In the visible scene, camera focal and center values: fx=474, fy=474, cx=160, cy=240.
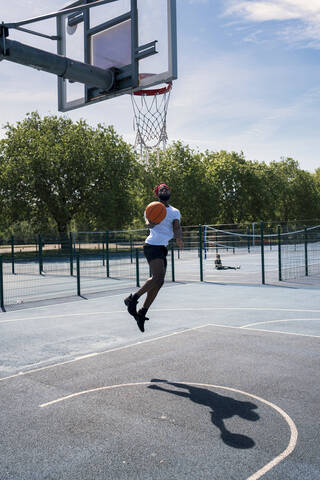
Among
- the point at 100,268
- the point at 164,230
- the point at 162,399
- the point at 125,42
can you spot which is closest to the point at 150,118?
the point at 125,42

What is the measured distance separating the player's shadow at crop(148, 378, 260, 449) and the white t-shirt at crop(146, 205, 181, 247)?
1.93m

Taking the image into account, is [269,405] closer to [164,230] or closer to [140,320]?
[140,320]

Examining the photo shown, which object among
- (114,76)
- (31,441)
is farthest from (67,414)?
(114,76)

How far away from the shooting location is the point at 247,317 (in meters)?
10.2

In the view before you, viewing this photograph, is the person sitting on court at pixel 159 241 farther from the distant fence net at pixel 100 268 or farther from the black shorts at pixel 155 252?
the distant fence net at pixel 100 268

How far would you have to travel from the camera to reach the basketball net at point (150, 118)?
10562mm

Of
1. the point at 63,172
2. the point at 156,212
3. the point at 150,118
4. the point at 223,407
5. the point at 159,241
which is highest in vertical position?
the point at 63,172

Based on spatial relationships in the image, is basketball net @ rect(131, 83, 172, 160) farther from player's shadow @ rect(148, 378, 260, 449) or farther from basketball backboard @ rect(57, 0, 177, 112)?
player's shadow @ rect(148, 378, 260, 449)

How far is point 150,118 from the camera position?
1092 centimetres

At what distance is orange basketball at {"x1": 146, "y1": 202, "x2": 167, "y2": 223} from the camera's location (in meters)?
6.42

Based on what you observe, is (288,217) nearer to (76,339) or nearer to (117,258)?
(117,258)

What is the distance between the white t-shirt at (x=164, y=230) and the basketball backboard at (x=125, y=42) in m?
3.02

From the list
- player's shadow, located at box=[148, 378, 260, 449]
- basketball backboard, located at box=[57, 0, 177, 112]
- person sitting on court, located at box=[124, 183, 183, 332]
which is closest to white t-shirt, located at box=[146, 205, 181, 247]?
person sitting on court, located at box=[124, 183, 183, 332]

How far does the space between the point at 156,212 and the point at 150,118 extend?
5116 mm
